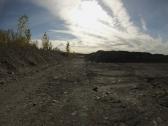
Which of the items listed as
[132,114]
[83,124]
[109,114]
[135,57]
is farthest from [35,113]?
[135,57]

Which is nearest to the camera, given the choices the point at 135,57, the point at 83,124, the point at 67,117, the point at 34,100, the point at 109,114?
the point at 83,124

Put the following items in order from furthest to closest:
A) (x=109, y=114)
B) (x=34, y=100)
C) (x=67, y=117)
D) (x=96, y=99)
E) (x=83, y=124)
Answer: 1. (x=96, y=99)
2. (x=34, y=100)
3. (x=109, y=114)
4. (x=67, y=117)
5. (x=83, y=124)

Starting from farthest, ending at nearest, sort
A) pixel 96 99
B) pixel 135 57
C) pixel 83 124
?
pixel 135 57, pixel 96 99, pixel 83 124

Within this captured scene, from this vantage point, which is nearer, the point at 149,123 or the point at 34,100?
the point at 149,123

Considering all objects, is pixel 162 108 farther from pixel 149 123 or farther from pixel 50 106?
pixel 50 106

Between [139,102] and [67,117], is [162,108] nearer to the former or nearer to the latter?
[139,102]

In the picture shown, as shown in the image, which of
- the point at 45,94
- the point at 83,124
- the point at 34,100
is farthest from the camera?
the point at 45,94

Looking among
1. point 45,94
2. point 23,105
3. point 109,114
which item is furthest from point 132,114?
point 45,94

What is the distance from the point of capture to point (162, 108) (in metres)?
14.5

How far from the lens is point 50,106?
46.0 ft

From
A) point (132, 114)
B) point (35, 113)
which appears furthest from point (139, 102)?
point (35, 113)

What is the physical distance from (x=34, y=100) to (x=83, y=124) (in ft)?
17.2

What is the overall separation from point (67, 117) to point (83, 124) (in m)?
1.26

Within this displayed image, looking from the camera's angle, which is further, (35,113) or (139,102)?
(139,102)
